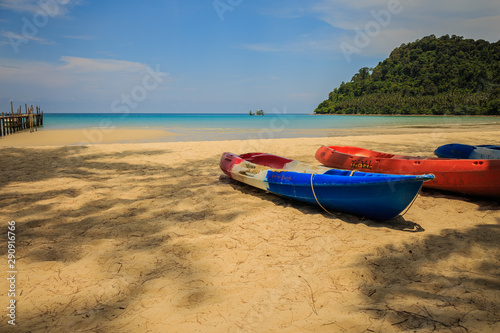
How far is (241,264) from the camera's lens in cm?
299

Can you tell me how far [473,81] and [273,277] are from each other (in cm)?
9074

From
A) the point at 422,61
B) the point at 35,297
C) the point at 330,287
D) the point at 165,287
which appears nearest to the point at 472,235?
the point at 330,287

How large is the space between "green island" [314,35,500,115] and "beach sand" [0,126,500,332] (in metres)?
76.1

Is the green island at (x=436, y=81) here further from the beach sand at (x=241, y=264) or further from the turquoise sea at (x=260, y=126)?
the beach sand at (x=241, y=264)

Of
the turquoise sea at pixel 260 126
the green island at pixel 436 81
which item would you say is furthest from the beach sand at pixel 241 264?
the green island at pixel 436 81

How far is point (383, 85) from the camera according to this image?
91.8 meters

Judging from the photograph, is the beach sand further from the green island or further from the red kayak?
the green island

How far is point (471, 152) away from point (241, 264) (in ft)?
25.1

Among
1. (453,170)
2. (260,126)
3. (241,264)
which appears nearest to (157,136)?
(260,126)

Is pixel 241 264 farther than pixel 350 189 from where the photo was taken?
No

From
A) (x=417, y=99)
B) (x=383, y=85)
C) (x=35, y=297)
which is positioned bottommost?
(x=35, y=297)

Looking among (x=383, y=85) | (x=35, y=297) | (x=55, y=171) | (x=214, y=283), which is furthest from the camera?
(x=383, y=85)

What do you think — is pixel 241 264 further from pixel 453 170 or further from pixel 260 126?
pixel 260 126

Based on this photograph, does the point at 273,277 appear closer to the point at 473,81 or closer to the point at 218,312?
the point at 218,312
